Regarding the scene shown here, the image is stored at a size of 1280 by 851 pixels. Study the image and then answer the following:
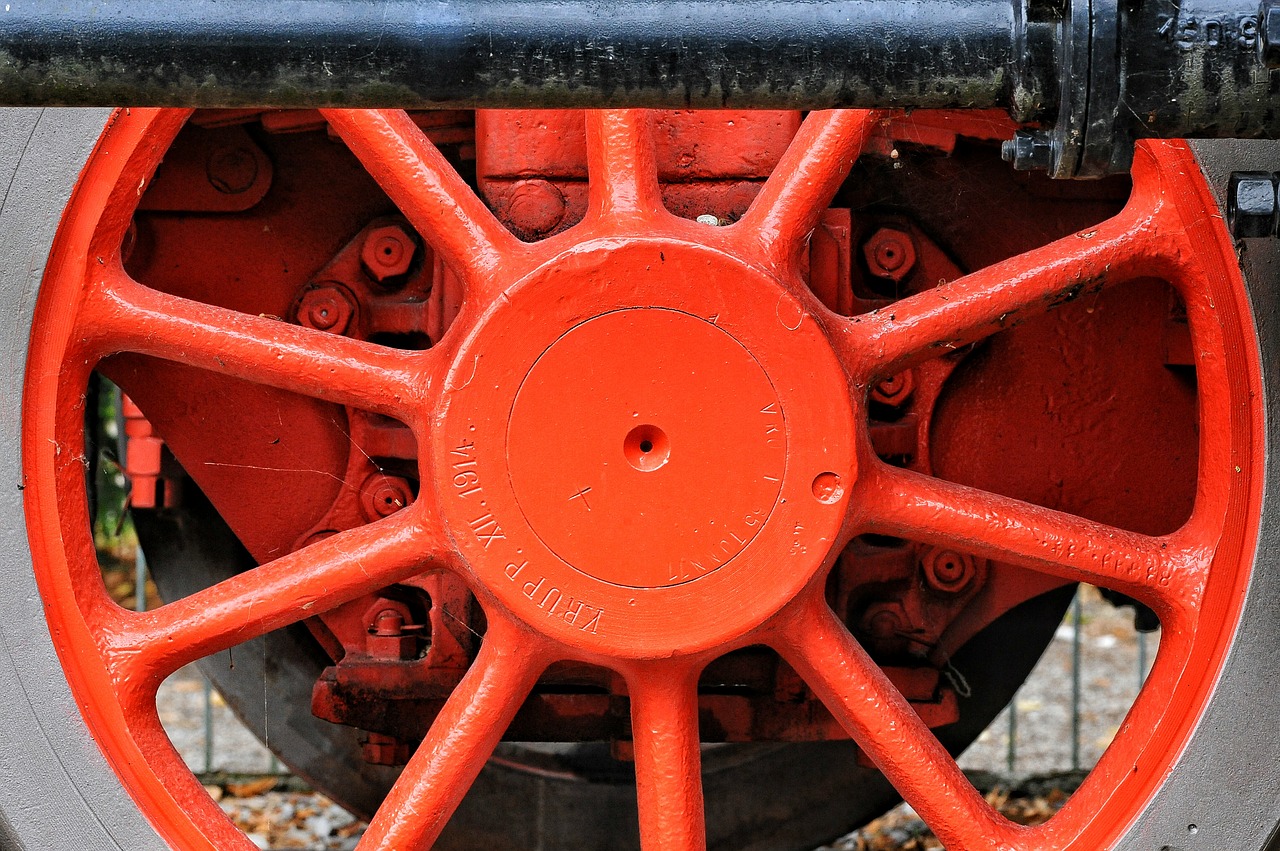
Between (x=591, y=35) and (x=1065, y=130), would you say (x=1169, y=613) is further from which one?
(x=591, y=35)

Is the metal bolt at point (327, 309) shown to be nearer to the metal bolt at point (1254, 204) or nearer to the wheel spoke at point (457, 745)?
the wheel spoke at point (457, 745)

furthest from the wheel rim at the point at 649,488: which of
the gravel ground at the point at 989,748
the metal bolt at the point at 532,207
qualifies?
the gravel ground at the point at 989,748

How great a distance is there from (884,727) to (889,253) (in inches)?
31.2

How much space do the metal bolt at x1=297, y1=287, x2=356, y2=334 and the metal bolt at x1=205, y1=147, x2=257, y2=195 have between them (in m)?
0.23

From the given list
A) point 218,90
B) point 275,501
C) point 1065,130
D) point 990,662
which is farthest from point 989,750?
point 218,90

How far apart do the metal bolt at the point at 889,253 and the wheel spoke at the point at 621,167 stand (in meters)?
0.51

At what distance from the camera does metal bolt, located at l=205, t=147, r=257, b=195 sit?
6.78ft

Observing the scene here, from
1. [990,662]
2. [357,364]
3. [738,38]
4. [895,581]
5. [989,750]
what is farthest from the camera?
[989,750]

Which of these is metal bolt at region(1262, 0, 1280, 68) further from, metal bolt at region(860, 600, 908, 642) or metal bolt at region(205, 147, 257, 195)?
metal bolt at region(205, 147, 257, 195)

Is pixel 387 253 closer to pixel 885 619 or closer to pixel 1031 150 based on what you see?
pixel 885 619

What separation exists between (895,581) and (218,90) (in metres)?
1.40

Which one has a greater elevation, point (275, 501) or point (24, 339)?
point (24, 339)

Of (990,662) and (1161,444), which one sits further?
(990,662)

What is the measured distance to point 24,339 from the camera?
162 centimetres
